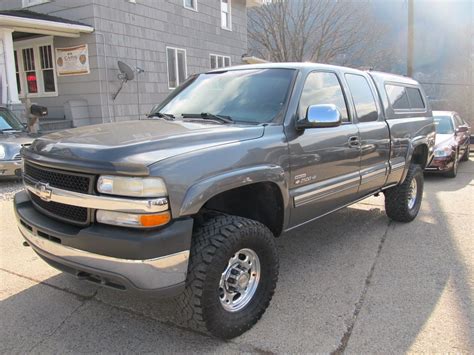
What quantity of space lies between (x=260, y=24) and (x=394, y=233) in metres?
20.7

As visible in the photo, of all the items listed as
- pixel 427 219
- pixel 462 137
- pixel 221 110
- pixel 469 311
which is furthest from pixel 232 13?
pixel 469 311

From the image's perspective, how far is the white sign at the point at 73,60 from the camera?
40.3 feet

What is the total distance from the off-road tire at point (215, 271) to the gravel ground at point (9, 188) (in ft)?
16.9

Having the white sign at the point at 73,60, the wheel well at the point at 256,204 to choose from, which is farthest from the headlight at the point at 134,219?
the white sign at the point at 73,60

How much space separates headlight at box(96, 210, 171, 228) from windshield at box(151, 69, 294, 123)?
51.9 inches

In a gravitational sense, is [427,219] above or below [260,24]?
below

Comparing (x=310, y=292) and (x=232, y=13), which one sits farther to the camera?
(x=232, y=13)

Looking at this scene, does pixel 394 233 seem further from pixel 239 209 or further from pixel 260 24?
pixel 260 24

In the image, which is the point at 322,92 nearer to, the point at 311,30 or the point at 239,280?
the point at 239,280

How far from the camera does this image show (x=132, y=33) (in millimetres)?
13156

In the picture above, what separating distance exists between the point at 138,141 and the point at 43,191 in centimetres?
73

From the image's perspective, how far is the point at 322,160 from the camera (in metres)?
3.68

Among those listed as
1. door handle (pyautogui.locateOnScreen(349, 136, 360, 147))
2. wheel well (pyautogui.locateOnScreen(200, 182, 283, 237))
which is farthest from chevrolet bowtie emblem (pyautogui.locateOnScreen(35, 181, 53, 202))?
door handle (pyautogui.locateOnScreen(349, 136, 360, 147))

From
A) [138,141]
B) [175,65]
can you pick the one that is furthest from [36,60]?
[138,141]
